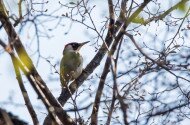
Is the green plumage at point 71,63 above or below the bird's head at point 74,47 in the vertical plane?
below

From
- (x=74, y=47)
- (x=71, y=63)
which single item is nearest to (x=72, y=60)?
(x=71, y=63)

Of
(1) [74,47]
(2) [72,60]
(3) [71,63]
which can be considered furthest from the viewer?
(1) [74,47]

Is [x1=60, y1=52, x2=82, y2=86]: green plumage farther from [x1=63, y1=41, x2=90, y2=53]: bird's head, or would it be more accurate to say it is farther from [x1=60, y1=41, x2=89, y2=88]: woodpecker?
[x1=63, y1=41, x2=90, y2=53]: bird's head

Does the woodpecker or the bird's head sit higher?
the bird's head

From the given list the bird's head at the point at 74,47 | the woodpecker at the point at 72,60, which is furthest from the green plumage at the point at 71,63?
the bird's head at the point at 74,47

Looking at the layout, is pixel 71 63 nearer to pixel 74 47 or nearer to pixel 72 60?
pixel 72 60

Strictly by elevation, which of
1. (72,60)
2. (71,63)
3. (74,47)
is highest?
(74,47)

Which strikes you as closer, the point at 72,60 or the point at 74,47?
the point at 72,60

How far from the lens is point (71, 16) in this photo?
493 cm

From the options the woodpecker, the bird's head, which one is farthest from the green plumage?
the bird's head

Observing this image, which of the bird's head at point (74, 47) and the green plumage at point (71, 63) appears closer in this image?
the green plumage at point (71, 63)

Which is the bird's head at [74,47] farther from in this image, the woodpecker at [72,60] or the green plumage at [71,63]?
the green plumage at [71,63]

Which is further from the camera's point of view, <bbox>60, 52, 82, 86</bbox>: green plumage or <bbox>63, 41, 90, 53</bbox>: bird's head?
<bbox>63, 41, 90, 53</bbox>: bird's head

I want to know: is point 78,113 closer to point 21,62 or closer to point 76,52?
point 21,62
